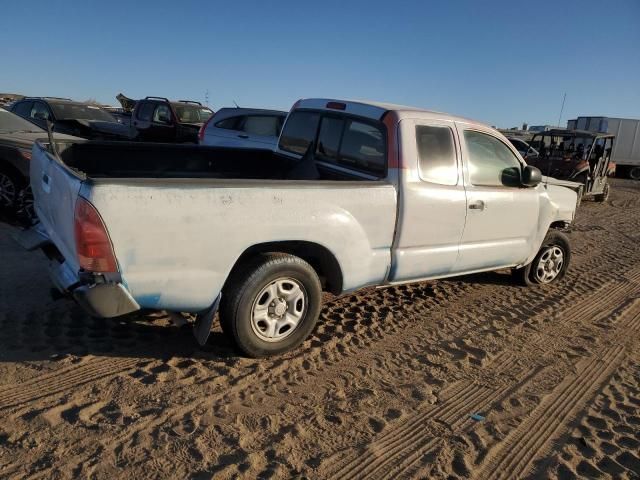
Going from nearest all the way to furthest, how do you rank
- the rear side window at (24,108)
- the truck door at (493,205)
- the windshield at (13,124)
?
the truck door at (493,205) → the windshield at (13,124) → the rear side window at (24,108)

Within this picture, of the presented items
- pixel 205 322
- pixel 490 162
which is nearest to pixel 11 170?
pixel 205 322

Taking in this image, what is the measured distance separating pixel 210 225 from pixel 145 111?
463 inches

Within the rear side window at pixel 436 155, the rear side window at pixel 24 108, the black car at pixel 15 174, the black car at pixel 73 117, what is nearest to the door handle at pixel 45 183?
the rear side window at pixel 436 155

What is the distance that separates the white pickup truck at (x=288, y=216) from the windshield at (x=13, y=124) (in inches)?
140

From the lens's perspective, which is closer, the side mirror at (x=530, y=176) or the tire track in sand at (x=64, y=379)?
the tire track in sand at (x=64, y=379)

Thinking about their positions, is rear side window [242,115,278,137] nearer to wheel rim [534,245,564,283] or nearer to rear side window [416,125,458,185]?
wheel rim [534,245,564,283]

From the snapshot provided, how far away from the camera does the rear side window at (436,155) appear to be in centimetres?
402

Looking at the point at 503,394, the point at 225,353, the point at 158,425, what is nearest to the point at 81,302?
the point at 158,425

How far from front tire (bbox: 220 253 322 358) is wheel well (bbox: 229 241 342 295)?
0.08 metres

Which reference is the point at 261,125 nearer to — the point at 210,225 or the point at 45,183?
the point at 45,183

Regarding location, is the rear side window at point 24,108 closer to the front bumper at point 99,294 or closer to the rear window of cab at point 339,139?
the rear window of cab at point 339,139

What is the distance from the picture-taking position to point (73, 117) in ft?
39.2

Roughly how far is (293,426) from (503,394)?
4.94ft

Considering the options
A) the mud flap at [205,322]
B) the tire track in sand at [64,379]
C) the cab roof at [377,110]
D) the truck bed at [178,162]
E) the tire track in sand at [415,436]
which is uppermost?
the cab roof at [377,110]
